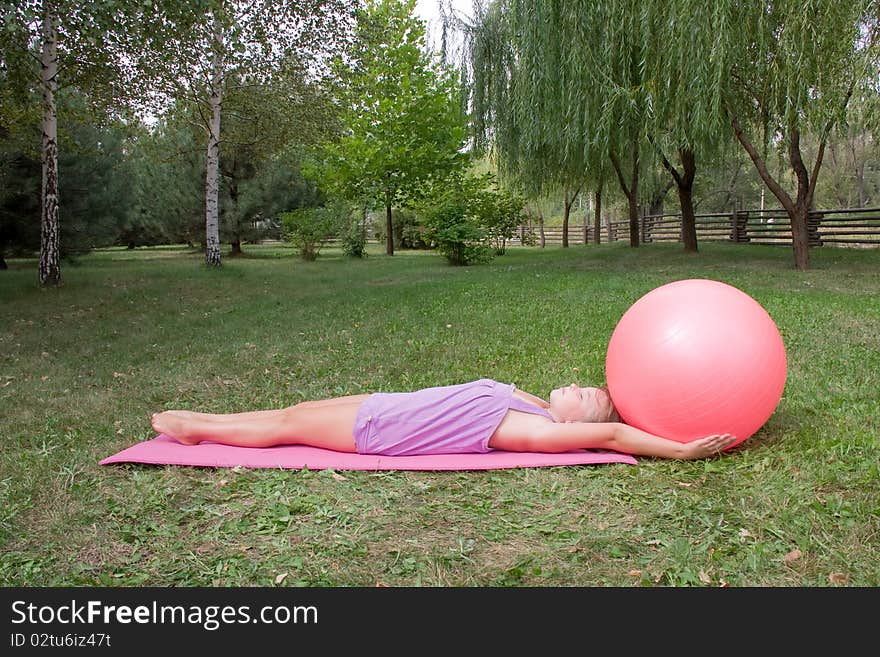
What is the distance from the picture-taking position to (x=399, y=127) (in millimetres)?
23781

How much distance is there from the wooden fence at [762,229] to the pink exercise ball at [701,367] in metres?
19.4

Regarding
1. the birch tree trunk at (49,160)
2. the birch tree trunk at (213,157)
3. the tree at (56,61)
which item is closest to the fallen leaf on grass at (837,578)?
the tree at (56,61)

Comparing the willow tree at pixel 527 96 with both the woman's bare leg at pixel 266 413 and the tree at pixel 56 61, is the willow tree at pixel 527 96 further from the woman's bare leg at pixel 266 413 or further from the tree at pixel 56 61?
the woman's bare leg at pixel 266 413

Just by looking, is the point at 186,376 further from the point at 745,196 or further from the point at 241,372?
the point at 745,196

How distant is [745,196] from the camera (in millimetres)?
43031

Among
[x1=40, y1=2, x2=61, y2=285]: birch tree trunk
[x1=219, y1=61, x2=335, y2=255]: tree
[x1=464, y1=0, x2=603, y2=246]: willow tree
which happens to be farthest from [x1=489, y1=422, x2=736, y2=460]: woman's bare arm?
[x1=219, y1=61, x2=335, y2=255]: tree

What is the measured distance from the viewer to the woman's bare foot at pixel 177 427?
4.04m

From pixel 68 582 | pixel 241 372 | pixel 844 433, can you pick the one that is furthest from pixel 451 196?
pixel 68 582

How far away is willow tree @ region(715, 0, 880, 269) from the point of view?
33.0 ft

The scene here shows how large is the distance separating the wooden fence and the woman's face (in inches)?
772

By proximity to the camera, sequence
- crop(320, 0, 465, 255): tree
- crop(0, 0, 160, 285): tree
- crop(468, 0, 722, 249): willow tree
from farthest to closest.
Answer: crop(320, 0, 465, 255): tree < crop(468, 0, 722, 249): willow tree < crop(0, 0, 160, 285): tree

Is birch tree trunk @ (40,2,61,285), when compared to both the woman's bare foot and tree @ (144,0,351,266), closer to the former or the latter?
tree @ (144,0,351,266)

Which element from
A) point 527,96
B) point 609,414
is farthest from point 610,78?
point 609,414
